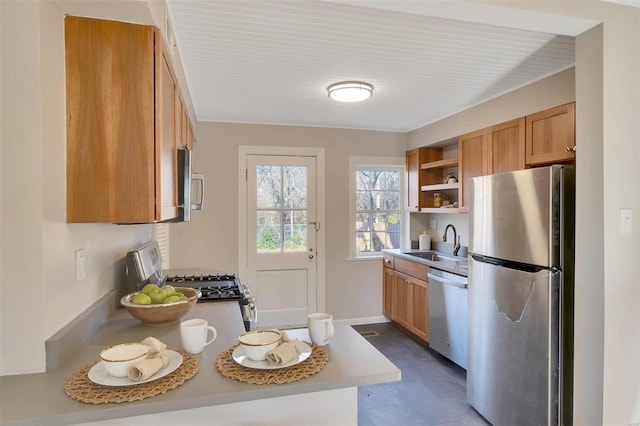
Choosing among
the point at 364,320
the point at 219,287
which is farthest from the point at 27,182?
the point at 364,320

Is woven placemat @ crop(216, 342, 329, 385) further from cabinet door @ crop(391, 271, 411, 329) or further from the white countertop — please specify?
cabinet door @ crop(391, 271, 411, 329)

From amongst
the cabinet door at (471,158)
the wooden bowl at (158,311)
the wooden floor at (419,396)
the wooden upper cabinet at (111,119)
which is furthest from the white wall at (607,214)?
the wooden bowl at (158,311)

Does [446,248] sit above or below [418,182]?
below

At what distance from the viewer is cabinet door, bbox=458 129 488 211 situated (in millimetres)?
3195

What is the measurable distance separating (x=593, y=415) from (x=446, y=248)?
246 centimetres

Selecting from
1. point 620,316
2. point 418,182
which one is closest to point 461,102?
point 418,182

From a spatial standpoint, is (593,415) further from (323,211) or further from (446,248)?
(323,211)

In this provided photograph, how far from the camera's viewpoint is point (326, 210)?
4.29 meters

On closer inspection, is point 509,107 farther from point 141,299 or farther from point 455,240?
point 141,299

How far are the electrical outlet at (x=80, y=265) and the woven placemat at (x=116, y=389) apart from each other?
0.39 metres

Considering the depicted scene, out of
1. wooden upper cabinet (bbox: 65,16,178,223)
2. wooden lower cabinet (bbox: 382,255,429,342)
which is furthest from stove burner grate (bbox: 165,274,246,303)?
wooden lower cabinet (bbox: 382,255,429,342)

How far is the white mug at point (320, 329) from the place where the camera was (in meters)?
1.32

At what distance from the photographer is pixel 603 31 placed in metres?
1.74

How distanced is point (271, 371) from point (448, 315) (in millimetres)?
2417
